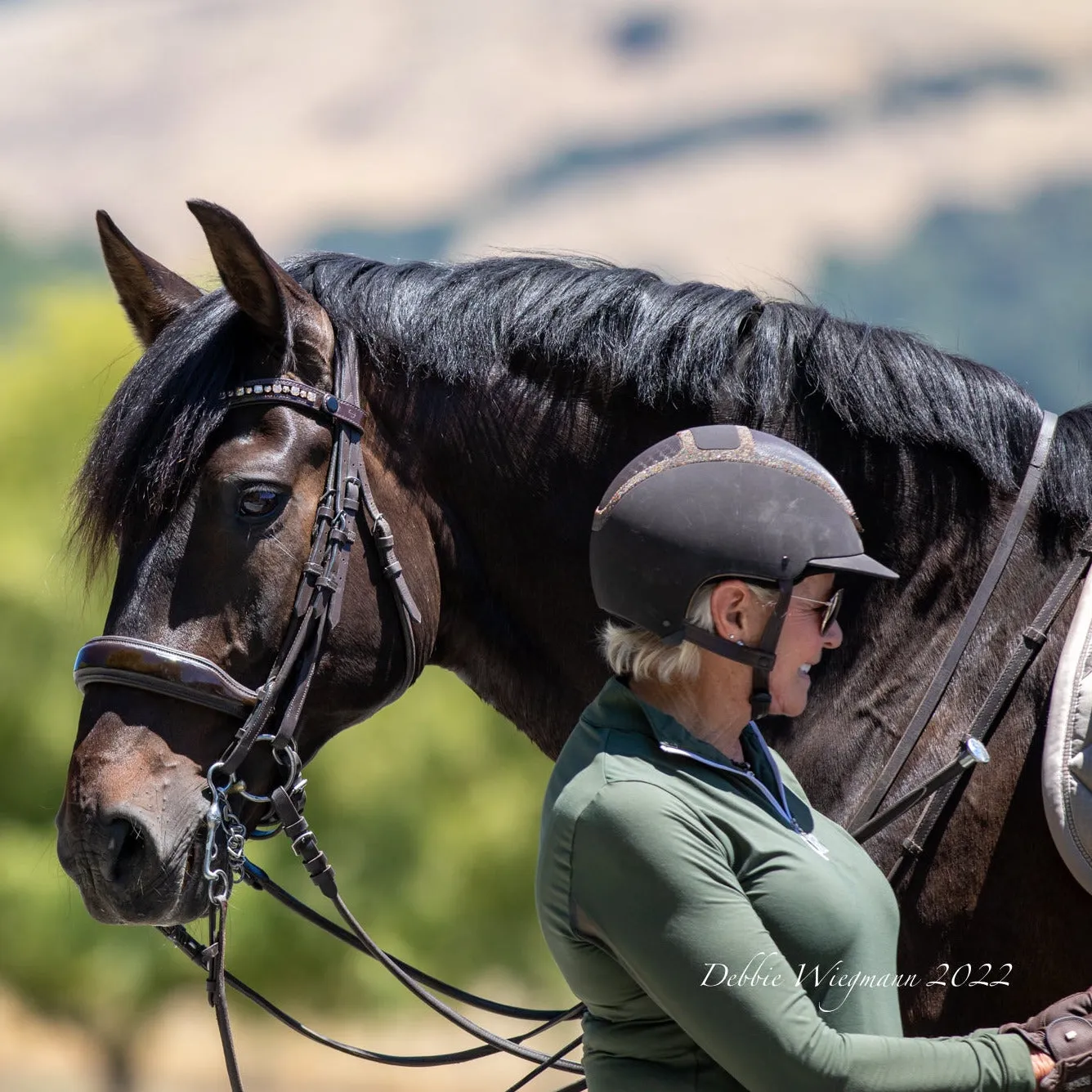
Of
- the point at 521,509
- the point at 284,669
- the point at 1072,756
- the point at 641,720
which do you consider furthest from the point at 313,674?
the point at 1072,756

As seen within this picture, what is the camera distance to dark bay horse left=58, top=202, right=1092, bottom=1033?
2.80 m

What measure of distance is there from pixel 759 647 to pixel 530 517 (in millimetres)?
1180

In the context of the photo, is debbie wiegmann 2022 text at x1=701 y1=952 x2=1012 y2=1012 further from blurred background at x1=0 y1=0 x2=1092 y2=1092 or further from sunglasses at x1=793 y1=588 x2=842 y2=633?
blurred background at x1=0 y1=0 x2=1092 y2=1092

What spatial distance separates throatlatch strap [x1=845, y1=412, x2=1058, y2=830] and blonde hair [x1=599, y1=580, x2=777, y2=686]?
2.56 ft

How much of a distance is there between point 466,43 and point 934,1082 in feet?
428

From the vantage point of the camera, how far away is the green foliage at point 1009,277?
13700 centimetres

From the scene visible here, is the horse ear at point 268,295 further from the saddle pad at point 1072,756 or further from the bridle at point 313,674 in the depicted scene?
the saddle pad at point 1072,756

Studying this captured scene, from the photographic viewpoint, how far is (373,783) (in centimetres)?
1032

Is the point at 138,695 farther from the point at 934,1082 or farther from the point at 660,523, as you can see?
the point at 934,1082

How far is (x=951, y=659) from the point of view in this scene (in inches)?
114

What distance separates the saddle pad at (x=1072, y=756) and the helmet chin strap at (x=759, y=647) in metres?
0.75

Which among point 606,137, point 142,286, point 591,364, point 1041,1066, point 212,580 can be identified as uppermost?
point 606,137

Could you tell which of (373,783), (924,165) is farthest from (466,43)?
(373,783)

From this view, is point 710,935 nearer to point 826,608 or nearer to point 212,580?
point 826,608
